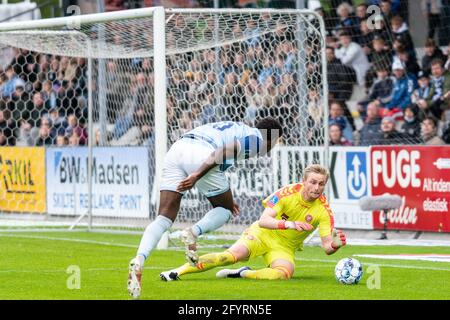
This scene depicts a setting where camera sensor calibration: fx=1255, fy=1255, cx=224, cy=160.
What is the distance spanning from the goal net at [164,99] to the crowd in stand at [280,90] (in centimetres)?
3

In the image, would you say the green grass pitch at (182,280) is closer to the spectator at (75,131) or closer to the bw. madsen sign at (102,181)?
the bw. madsen sign at (102,181)

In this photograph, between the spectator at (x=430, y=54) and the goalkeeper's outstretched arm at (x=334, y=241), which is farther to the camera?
the spectator at (x=430, y=54)

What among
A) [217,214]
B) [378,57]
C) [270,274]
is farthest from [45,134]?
[270,274]

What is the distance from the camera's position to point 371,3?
881 inches

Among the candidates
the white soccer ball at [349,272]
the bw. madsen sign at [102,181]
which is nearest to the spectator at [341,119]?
the bw. madsen sign at [102,181]

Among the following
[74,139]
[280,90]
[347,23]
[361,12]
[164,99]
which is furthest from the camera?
[74,139]

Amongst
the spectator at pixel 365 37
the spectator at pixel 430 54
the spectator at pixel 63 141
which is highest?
the spectator at pixel 365 37

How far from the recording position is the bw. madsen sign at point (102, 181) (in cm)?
2131

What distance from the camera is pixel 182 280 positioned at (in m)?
12.4

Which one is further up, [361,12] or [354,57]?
[361,12]

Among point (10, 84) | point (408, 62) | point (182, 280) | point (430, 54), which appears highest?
point (430, 54)

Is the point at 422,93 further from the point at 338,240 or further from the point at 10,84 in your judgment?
the point at 338,240

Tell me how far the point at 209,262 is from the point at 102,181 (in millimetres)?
10120

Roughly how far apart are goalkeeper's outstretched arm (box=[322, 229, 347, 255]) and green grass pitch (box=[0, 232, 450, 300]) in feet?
1.18
